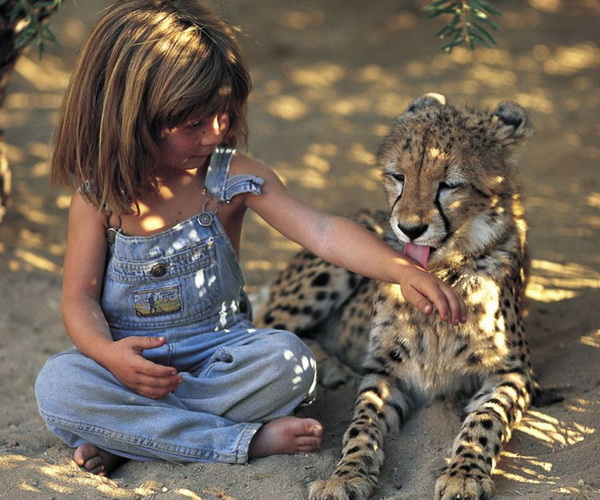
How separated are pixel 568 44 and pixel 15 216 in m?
4.83

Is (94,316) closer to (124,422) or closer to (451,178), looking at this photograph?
(124,422)

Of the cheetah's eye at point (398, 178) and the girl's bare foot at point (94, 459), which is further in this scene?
the cheetah's eye at point (398, 178)

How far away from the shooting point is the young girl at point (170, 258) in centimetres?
289

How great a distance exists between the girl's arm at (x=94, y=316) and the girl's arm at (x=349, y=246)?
56cm

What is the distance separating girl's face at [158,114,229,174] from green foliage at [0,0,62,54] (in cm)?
72

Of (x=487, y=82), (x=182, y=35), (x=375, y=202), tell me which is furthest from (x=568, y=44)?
(x=182, y=35)

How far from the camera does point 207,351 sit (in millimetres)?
3172

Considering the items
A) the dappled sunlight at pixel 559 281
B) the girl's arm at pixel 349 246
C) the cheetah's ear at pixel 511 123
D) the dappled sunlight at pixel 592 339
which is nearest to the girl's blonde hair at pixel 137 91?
the girl's arm at pixel 349 246

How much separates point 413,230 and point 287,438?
78 cm

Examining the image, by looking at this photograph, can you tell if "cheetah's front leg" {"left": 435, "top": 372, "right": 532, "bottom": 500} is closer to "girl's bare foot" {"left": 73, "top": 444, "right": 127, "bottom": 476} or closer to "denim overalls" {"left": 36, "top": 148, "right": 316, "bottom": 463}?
"denim overalls" {"left": 36, "top": 148, "right": 316, "bottom": 463}

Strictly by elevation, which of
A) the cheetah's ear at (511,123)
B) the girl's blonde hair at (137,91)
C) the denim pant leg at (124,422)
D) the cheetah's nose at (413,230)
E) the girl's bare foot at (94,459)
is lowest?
the girl's bare foot at (94,459)

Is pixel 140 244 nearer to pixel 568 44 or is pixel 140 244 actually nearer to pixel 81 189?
pixel 81 189

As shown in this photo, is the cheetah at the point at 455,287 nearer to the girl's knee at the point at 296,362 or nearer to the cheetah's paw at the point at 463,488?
the cheetah's paw at the point at 463,488

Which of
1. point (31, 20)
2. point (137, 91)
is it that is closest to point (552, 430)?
point (137, 91)
